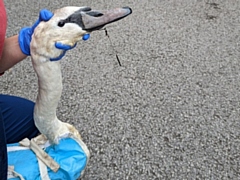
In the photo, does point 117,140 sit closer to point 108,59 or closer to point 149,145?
point 149,145

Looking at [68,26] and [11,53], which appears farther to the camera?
[11,53]

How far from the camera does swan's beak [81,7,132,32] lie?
896 millimetres

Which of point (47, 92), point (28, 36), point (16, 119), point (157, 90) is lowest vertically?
point (157, 90)

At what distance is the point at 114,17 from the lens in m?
0.89

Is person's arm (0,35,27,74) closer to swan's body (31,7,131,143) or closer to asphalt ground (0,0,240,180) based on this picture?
swan's body (31,7,131,143)

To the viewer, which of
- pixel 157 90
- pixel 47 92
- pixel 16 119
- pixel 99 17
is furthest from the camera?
pixel 157 90

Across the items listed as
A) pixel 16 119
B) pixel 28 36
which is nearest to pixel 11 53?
pixel 28 36

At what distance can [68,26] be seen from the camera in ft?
2.99

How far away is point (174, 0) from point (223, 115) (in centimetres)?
115

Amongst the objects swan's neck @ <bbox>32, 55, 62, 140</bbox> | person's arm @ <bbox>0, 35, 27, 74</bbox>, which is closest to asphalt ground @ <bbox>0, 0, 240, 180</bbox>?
swan's neck @ <bbox>32, 55, 62, 140</bbox>

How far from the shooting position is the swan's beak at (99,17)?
90 centimetres

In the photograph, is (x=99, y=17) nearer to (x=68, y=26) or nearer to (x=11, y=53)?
(x=68, y=26)

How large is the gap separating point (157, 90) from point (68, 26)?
3.30ft

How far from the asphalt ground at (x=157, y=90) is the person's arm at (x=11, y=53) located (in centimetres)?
57
